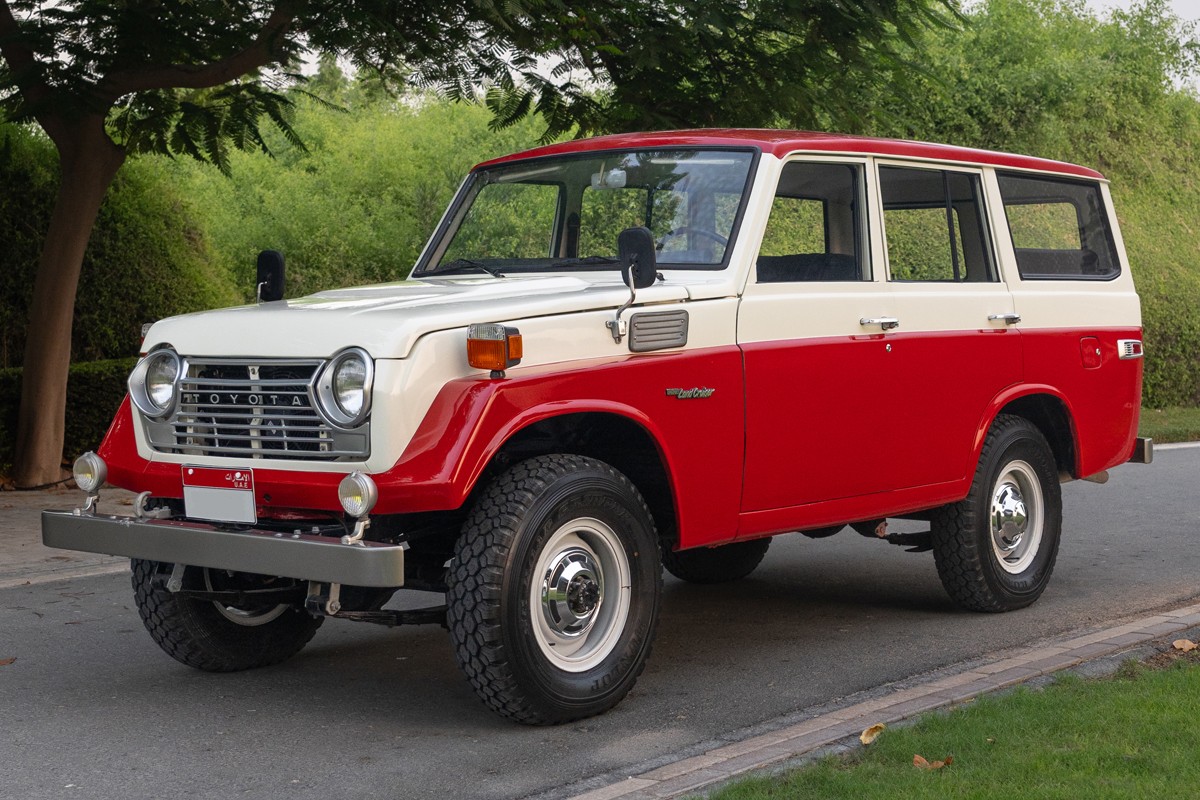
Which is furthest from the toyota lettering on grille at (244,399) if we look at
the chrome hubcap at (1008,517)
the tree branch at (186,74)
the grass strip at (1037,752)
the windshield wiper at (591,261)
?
the tree branch at (186,74)

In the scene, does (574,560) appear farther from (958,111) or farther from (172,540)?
(958,111)

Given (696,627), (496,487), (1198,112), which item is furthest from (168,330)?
(1198,112)

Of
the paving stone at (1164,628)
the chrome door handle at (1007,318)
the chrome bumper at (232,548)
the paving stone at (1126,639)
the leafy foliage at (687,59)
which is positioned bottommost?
the paving stone at (1164,628)

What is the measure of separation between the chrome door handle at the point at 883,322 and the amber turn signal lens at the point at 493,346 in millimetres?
2061

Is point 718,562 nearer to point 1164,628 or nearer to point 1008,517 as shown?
point 1008,517

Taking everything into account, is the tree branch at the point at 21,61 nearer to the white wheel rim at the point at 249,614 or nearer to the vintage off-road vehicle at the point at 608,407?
the vintage off-road vehicle at the point at 608,407

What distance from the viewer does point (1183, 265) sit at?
74.9ft

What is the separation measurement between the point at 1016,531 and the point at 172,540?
4.31m

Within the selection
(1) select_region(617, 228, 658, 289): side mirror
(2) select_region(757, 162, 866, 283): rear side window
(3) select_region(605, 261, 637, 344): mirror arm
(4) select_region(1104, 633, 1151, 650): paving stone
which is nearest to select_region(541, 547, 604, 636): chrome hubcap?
(3) select_region(605, 261, 637, 344): mirror arm

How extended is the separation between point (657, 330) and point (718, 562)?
9.70 ft

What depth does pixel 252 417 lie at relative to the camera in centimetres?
542

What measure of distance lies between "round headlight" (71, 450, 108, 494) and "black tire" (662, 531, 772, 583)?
3292 mm

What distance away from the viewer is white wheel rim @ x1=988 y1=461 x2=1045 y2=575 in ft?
24.7

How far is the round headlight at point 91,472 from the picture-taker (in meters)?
5.86
